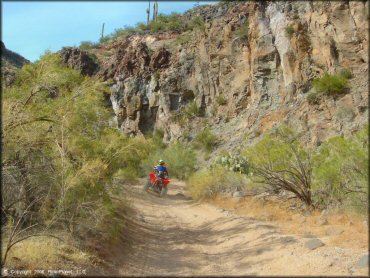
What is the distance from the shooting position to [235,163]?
17938 millimetres

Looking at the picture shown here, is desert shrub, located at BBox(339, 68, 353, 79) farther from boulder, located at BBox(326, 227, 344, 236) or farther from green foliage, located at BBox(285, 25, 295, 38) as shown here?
boulder, located at BBox(326, 227, 344, 236)

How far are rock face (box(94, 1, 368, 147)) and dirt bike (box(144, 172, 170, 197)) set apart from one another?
7798 millimetres

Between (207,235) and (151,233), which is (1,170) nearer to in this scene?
(151,233)

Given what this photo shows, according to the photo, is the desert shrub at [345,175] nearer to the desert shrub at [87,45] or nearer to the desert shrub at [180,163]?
the desert shrub at [180,163]

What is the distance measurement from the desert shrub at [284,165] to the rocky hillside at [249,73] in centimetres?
527

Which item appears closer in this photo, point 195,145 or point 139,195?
point 139,195

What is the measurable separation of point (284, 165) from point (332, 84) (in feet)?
37.0

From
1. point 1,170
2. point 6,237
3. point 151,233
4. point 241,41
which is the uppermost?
point 241,41

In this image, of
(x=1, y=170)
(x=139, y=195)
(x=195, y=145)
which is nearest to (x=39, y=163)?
(x=1, y=170)

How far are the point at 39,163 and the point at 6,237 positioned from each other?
5.86 feet

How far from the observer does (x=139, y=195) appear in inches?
727

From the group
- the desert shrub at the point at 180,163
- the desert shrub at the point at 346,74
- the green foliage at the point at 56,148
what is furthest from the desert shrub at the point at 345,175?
the desert shrub at the point at 180,163

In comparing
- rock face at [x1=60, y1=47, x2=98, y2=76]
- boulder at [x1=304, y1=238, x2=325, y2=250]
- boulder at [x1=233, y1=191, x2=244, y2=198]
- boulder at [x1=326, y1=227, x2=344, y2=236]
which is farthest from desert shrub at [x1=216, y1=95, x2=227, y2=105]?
boulder at [x1=304, y1=238, x2=325, y2=250]

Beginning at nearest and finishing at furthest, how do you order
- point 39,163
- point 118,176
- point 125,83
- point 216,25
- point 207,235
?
point 39,163 → point 207,235 → point 118,176 → point 216,25 → point 125,83
